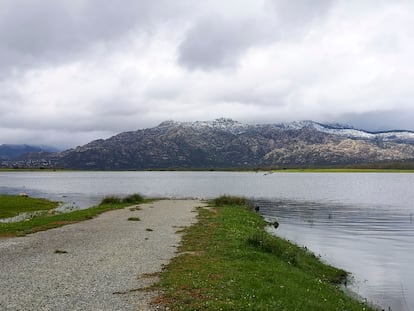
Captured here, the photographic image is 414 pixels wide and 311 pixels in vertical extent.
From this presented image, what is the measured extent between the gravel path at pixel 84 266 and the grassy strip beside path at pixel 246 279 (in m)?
1.48

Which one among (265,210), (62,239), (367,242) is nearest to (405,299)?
(367,242)

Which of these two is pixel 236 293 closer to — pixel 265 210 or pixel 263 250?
pixel 263 250

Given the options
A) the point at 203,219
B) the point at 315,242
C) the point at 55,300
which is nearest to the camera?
the point at 55,300

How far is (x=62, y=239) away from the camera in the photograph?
111 feet

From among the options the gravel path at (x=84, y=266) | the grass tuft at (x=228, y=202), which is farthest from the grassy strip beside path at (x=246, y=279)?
the grass tuft at (x=228, y=202)

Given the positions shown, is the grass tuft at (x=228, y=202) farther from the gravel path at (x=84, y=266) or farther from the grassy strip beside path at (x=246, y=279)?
the grassy strip beside path at (x=246, y=279)

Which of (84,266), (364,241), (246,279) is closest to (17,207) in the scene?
(84,266)

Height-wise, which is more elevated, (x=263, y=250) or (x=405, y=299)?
(x=263, y=250)

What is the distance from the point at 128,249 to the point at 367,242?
25646 millimetres

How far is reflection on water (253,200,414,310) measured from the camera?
26.3 meters

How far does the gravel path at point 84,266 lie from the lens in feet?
54.7

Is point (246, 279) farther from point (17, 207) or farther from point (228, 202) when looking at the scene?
point (17, 207)

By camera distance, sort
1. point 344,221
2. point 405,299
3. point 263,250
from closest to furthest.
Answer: point 405,299
point 263,250
point 344,221

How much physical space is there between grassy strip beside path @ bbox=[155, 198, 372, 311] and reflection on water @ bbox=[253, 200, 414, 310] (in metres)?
2.73
